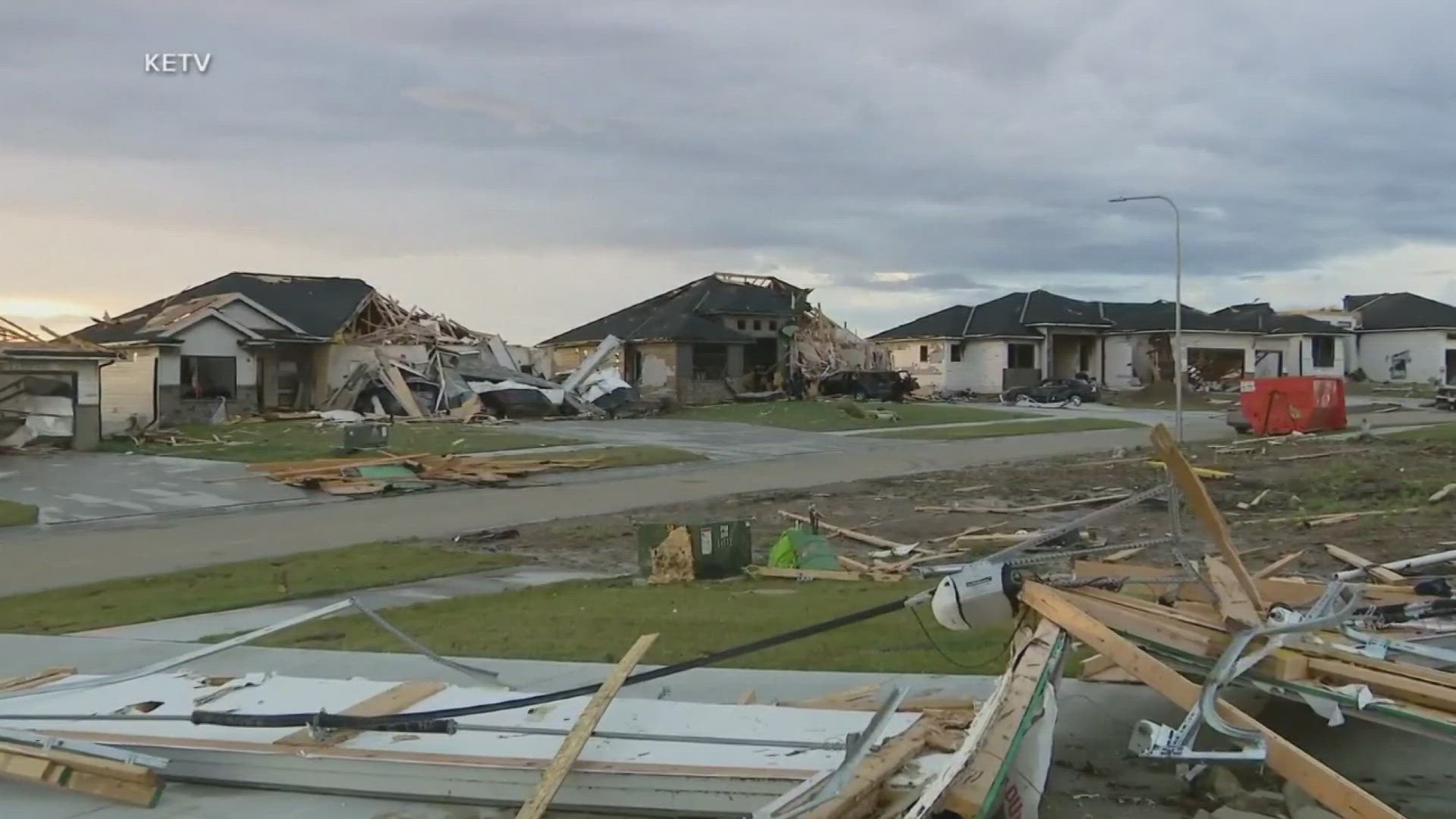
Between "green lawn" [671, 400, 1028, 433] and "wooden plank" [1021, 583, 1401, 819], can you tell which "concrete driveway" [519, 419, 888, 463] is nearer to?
"green lawn" [671, 400, 1028, 433]

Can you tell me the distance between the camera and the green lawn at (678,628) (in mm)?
8961

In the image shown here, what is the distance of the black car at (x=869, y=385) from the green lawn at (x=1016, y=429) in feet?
41.2

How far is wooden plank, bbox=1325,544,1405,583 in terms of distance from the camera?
947 cm

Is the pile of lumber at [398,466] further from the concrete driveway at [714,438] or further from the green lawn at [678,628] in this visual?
the green lawn at [678,628]

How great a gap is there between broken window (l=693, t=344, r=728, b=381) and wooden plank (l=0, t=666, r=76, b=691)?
153ft

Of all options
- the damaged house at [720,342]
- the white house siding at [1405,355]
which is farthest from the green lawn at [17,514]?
the white house siding at [1405,355]

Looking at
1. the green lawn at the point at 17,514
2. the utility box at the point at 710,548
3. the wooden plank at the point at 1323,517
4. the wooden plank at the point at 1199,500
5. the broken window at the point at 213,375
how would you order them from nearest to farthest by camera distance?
the wooden plank at the point at 1199,500, the utility box at the point at 710,548, the wooden plank at the point at 1323,517, the green lawn at the point at 17,514, the broken window at the point at 213,375

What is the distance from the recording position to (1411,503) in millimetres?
17750

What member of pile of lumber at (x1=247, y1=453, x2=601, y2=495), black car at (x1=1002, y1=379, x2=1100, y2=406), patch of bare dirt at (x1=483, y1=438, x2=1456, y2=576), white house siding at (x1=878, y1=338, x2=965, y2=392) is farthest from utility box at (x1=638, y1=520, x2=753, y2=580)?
white house siding at (x1=878, y1=338, x2=965, y2=392)

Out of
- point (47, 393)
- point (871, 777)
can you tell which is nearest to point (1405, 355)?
point (47, 393)

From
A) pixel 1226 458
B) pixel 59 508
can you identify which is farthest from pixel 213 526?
pixel 1226 458

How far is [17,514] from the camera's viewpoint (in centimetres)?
2038

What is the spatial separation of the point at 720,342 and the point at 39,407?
2830cm

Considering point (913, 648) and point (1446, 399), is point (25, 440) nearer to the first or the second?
point (913, 648)
